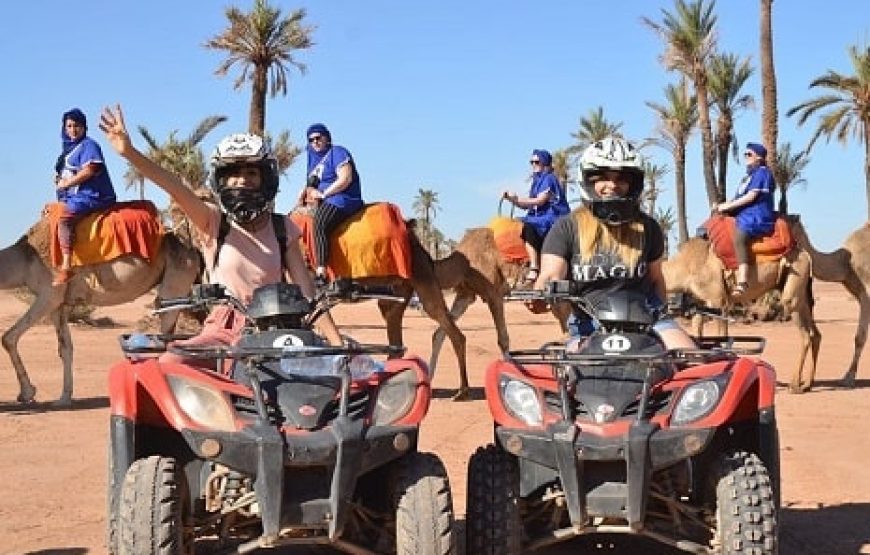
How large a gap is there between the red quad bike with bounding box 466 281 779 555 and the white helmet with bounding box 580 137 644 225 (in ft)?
2.26

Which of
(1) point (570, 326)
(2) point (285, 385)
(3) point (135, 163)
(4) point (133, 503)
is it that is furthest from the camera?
(1) point (570, 326)

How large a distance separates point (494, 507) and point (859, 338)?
39.8ft

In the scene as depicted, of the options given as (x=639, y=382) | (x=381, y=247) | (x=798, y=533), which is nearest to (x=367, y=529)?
(x=639, y=382)

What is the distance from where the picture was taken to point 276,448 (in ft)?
13.9

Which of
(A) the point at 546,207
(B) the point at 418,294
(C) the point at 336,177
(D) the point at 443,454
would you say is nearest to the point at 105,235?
(C) the point at 336,177

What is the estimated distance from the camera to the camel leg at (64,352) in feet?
42.2

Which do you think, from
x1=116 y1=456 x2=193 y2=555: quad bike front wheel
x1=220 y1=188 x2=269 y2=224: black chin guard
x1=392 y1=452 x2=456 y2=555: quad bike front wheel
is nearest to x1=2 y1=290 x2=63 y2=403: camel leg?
x1=220 y1=188 x2=269 y2=224: black chin guard

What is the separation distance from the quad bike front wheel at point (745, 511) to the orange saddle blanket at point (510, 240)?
413 inches

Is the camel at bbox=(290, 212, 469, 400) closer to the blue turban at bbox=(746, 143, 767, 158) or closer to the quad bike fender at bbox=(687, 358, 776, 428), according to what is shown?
the blue turban at bbox=(746, 143, 767, 158)

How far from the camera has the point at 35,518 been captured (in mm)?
6965

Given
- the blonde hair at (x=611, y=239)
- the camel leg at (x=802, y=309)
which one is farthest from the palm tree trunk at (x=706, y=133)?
the blonde hair at (x=611, y=239)

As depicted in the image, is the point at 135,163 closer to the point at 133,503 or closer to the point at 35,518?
the point at 133,503

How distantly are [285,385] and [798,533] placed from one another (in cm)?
319

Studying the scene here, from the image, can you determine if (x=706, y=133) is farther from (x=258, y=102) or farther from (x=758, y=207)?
(x=758, y=207)
